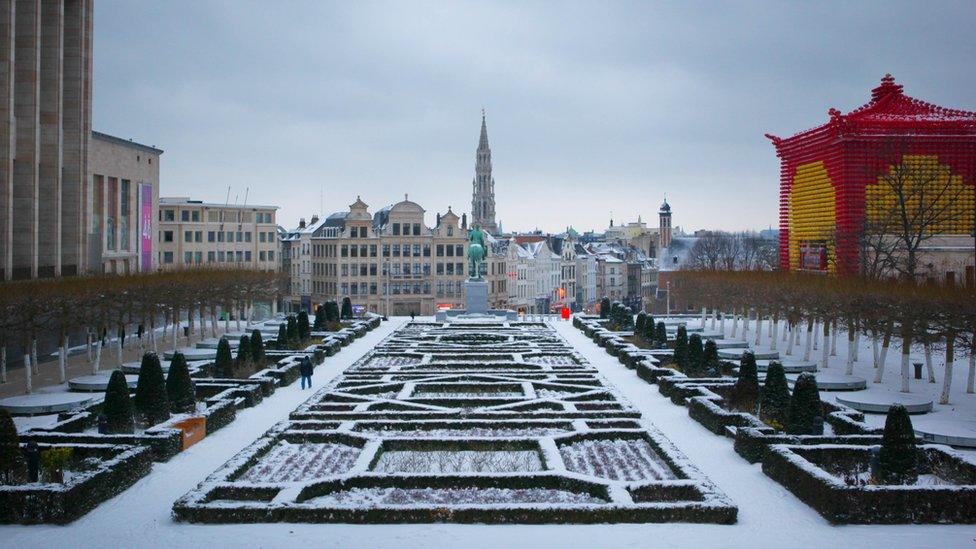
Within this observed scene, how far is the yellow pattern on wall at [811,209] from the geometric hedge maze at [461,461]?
34901 millimetres

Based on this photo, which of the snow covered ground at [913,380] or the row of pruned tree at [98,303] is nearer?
the snow covered ground at [913,380]

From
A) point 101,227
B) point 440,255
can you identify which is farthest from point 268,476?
point 440,255

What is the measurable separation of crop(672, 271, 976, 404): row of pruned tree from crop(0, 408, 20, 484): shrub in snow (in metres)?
30.5

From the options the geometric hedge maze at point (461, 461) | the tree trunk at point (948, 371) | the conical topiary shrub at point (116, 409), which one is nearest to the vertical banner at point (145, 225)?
the geometric hedge maze at point (461, 461)

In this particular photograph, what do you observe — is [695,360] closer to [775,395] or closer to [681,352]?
[681,352]

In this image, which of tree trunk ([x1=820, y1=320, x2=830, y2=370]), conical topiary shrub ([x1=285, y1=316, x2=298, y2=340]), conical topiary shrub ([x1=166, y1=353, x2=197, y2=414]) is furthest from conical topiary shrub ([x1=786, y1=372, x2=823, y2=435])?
conical topiary shrub ([x1=285, y1=316, x2=298, y2=340])

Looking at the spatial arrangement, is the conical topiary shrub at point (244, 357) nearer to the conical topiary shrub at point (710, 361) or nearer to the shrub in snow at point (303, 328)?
the shrub in snow at point (303, 328)

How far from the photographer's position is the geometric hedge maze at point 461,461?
2125 centimetres

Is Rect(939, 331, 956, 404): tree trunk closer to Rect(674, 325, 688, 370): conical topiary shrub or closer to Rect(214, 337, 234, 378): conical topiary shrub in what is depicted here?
Rect(674, 325, 688, 370): conical topiary shrub

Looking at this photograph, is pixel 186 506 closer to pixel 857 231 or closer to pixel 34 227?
pixel 34 227

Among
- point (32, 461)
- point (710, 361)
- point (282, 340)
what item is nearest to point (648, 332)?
point (710, 361)

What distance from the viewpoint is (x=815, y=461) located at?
25.5 meters

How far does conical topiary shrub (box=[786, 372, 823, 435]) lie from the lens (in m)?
28.3

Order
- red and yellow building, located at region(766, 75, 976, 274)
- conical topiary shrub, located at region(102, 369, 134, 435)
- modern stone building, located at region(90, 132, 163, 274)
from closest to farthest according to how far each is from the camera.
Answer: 1. conical topiary shrub, located at region(102, 369, 134, 435)
2. red and yellow building, located at region(766, 75, 976, 274)
3. modern stone building, located at region(90, 132, 163, 274)
